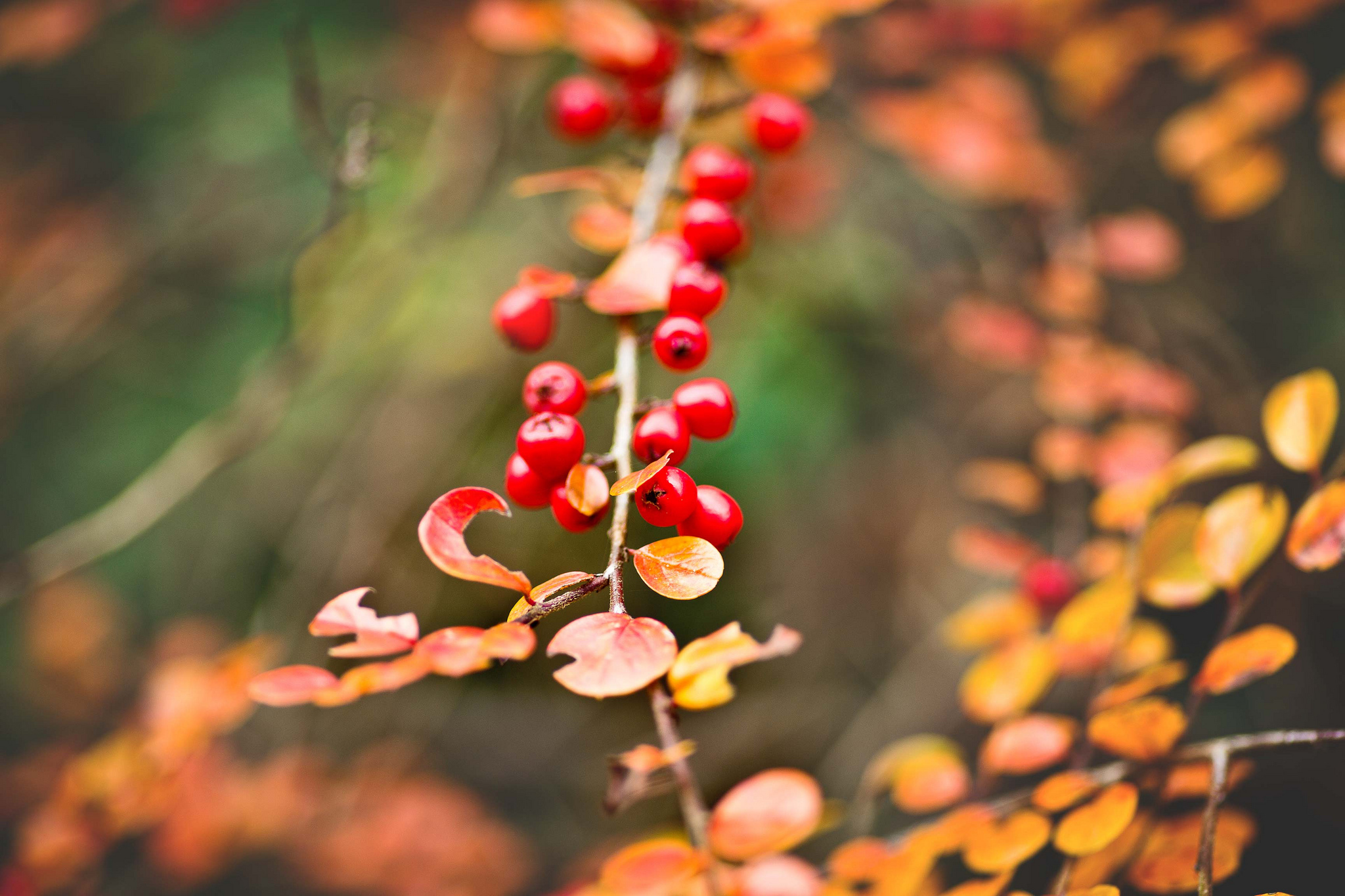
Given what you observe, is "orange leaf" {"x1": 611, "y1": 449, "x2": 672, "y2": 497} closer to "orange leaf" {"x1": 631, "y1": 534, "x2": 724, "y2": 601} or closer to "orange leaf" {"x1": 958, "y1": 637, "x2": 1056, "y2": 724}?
"orange leaf" {"x1": 631, "y1": 534, "x2": 724, "y2": 601}

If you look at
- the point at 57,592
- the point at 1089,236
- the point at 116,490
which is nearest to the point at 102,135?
the point at 116,490

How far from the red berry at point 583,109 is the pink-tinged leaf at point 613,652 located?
90 cm

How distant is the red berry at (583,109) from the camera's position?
122cm

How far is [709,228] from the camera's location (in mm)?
893

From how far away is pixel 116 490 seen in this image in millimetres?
2645

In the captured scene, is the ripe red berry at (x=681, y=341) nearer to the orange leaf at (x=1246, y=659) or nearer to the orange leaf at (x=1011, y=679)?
the orange leaf at (x=1246, y=659)

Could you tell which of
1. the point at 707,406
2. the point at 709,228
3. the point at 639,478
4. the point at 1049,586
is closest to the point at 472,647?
the point at 639,478

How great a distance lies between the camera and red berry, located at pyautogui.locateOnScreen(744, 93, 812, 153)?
1140mm

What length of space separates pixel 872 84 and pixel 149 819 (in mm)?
2559

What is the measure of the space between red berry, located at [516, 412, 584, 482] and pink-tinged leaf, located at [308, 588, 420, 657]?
0.57ft

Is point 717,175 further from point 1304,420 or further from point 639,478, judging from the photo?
point 1304,420

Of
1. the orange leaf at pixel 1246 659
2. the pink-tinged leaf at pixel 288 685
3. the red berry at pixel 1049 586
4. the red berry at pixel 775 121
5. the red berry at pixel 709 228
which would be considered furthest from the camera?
the red berry at pixel 1049 586

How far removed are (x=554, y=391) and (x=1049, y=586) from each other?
1.16 metres

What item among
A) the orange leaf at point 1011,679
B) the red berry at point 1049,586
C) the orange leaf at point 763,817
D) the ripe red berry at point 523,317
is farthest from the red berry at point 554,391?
the red berry at point 1049,586
